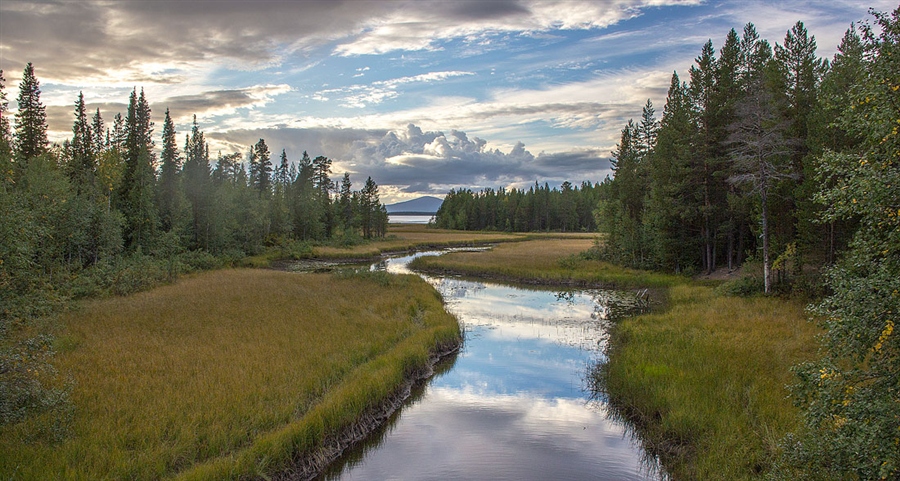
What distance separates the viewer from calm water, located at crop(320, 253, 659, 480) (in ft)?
36.9

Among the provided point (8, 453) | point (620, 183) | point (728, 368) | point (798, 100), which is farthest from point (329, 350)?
point (620, 183)

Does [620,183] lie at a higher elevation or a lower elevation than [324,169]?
lower

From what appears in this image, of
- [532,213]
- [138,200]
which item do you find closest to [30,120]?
[138,200]

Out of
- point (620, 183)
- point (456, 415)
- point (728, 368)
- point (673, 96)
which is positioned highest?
point (673, 96)

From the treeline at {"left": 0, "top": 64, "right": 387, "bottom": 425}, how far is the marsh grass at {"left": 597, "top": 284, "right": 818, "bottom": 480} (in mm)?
13767

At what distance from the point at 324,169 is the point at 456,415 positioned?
317 ft

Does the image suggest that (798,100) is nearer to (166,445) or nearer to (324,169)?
(166,445)

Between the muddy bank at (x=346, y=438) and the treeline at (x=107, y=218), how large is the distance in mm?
5095

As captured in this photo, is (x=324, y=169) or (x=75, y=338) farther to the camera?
(x=324, y=169)

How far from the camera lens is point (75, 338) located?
648 inches

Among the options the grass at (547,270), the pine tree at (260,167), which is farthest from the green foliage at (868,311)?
the pine tree at (260,167)

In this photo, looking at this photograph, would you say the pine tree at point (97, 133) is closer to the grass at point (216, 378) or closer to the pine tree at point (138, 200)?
the pine tree at point (138, 200)

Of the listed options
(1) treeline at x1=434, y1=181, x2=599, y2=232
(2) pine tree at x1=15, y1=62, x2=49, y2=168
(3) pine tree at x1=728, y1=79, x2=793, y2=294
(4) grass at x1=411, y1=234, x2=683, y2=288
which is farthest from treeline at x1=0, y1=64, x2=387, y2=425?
(1) treeline at x1=434, y1=181, x2=599, y2=232

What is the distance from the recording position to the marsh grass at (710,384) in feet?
33.9
